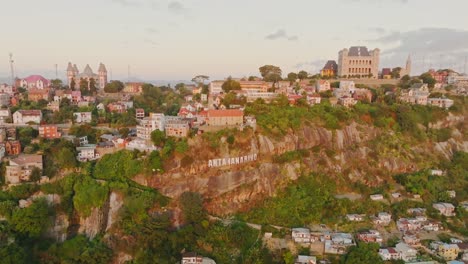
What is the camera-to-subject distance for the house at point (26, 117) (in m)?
33.8

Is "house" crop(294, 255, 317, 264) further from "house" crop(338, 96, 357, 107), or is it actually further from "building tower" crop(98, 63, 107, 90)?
"building tower" crop(98, 63, 107, 90)

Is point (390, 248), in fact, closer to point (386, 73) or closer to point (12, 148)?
point (12, 148)

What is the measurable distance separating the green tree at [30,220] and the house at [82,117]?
546 inches

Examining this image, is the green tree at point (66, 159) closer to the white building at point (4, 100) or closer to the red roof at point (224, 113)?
the red roof at point (224, 113)

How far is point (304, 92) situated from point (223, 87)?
8.41 meters

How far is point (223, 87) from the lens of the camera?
1604 inches

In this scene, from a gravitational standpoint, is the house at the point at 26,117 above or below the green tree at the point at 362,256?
above

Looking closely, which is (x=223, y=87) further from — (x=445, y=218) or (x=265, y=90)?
(x=445, y=218)

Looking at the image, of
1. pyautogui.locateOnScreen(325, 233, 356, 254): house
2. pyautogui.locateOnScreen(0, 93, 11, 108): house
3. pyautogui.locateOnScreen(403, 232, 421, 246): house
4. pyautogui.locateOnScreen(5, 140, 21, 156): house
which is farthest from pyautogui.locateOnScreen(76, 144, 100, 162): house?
pyautogui.locateOnScreen(403, 232, 421, 246): house

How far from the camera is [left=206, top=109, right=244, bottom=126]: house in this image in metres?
30.2

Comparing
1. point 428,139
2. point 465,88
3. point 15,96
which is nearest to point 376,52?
point 465,88

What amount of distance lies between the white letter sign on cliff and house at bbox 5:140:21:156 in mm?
13964

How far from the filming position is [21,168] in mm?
25234

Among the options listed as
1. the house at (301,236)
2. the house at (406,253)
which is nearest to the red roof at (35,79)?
the house at (301,236)
